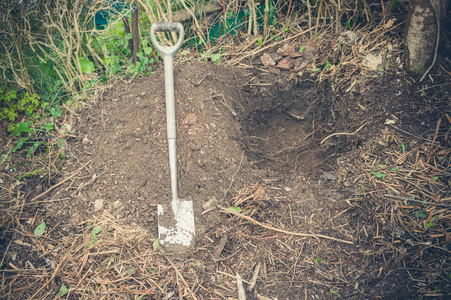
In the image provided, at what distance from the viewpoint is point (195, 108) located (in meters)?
2.21

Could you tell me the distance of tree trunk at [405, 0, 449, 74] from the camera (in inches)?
77.2

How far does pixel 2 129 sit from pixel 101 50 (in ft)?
3.95

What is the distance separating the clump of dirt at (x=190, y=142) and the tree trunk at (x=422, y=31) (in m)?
0.75

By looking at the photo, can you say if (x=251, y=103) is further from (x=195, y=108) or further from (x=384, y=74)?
(x=384, y=74)

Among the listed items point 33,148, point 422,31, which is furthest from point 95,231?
point 422,31

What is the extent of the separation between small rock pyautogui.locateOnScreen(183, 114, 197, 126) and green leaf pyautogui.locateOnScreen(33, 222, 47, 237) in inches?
51.0

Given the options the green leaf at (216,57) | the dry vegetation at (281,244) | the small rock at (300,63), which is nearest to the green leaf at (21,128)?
the dry vegetation at (281,244)

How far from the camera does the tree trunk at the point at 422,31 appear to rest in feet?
6.44

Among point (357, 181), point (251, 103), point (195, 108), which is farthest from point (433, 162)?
point (195, 108)

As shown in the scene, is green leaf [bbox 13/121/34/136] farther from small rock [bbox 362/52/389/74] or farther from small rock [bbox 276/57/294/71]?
small rock [bbox 362/52/389/74]

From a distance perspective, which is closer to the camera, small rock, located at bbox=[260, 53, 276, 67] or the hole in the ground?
the hole in the ground

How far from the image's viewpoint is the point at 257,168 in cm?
221

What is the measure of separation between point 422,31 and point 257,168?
5.40ft

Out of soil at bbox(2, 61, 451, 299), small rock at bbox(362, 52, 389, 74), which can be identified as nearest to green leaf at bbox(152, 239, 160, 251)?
soil at bbox(2, 61, 451, 299)
